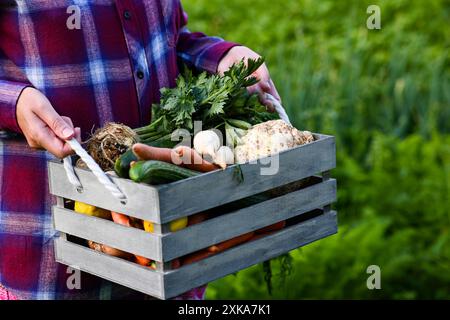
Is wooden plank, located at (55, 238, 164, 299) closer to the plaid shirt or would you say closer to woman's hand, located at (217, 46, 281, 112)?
the plaid shirt

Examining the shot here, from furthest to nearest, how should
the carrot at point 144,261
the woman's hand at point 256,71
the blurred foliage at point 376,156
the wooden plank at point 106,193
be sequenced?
1. the blurred foliage at point 376,156
2. the woman's hand at point 256,71
3. the carrot at point 144,261
4. the wooden plank at point 106,193

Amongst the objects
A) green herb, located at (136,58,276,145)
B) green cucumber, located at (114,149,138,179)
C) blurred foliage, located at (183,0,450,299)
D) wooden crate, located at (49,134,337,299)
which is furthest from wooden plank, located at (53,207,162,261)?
blurred foliage, located at (183,0,450,299)

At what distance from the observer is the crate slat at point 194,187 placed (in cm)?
182

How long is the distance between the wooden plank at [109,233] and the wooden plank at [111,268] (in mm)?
36

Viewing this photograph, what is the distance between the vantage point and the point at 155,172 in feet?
6.05

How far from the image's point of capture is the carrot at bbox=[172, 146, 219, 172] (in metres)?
1.98

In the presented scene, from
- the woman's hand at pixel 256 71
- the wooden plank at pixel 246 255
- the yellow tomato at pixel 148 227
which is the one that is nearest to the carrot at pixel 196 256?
the wooden plank at pixel 246 255

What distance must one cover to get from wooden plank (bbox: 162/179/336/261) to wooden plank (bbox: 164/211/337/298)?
4cm

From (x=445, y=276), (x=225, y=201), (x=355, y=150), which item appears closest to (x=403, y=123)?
(x=355, y=150)

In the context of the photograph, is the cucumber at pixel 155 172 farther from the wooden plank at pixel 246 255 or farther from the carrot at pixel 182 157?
the wooden plank at pixel 246 255

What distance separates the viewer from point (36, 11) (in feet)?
7.04

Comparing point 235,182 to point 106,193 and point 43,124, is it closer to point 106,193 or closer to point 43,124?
point 106,193

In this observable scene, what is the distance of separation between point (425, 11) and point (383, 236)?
304cm

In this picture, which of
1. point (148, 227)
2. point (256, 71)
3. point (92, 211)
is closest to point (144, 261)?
point (148, 227)
